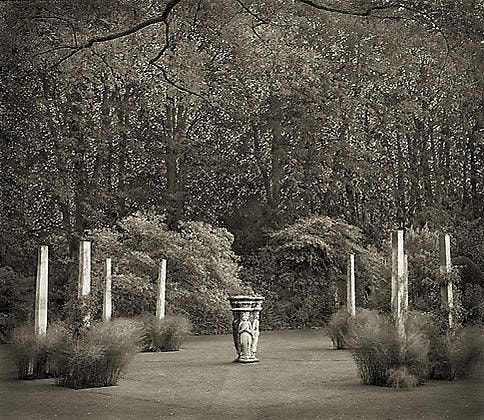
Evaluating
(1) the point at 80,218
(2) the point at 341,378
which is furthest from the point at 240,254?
(2) the point at 341,378

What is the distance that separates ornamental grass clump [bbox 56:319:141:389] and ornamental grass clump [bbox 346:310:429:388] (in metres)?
1.76

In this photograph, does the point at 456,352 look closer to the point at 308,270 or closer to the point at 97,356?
the point at 97,356

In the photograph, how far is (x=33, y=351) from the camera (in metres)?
7.10

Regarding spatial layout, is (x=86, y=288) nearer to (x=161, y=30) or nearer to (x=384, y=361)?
(x=384, y=361)

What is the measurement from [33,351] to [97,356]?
91cm

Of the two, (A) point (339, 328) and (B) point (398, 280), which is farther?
(A) point (339, 328)

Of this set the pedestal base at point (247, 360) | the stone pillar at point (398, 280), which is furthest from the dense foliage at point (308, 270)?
the stone pillar at point (398, 280)

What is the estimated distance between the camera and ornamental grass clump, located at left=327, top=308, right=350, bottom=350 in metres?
9.52

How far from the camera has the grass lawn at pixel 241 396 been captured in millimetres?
5383

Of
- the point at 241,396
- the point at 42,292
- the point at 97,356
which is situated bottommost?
the point at 241,396

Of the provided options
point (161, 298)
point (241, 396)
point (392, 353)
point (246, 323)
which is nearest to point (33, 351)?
point (241, 396)

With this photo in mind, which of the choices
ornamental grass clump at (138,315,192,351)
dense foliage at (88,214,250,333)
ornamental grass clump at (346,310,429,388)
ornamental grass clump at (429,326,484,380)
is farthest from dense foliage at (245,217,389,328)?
ornamental grass clump at (346,310,429,388)

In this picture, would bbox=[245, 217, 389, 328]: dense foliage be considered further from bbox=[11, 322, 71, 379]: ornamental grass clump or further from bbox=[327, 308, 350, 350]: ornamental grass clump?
bbox=[11, 322, 71, 379]: ornamental grass clump

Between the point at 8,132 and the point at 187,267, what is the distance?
3.44 m
